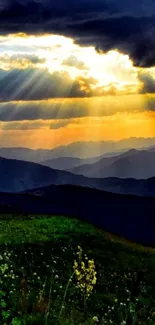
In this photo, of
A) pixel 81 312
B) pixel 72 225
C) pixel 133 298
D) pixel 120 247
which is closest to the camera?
pixel 81 312

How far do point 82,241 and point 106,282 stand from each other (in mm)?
9352

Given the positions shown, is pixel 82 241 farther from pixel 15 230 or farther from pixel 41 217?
pixel 41 217

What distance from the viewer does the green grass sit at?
21859mm

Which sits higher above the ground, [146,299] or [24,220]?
[24,220]

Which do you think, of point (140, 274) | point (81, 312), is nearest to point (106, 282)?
point (140, 274)

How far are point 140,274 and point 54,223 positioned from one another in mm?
13147

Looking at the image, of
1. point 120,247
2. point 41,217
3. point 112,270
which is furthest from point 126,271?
point 41,217

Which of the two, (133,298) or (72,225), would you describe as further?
(72,225)

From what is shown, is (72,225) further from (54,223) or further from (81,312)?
(81,312)

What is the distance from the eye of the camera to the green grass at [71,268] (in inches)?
861

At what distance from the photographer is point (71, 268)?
30.1 m

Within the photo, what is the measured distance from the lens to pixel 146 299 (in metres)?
28.2

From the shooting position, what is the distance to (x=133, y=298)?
28.1 m

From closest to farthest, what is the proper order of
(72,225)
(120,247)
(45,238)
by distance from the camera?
(45,238) < (120,247) < (72,225)
